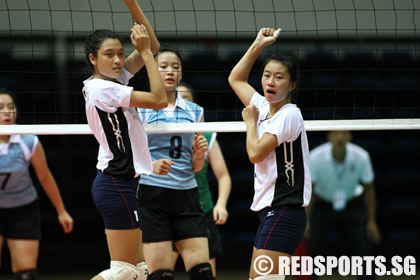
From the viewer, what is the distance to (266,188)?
151 inches

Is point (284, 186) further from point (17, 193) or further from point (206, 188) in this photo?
point (17, 193)

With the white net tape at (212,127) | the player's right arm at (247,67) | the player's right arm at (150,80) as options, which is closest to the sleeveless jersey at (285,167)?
the player's right arm at (247,67)

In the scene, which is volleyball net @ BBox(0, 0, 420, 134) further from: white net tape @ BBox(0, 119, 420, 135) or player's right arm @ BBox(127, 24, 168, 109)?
player's right arm @ BBox(127, 24, 168, 109)

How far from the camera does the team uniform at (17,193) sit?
222 inches

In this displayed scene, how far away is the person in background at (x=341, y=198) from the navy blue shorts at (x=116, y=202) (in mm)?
3005

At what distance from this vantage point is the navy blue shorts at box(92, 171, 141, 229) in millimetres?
3863

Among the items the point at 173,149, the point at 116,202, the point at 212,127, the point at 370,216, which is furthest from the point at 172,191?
the point at 370,216

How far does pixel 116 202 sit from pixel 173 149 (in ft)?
3.42

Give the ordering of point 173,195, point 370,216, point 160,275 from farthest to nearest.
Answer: point 370,216
point 173,195
point 160,275

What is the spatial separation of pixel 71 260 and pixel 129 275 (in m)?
4.40

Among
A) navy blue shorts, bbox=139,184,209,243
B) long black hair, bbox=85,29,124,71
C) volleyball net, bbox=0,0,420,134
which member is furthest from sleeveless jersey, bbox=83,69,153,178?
volleyball net, bbox=0,0,420,134

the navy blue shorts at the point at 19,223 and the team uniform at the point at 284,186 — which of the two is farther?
the navy blue shorts at the point at 19,223

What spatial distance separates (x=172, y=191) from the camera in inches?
186

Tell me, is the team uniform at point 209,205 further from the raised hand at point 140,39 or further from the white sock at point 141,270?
the raised hand at point 140,39
